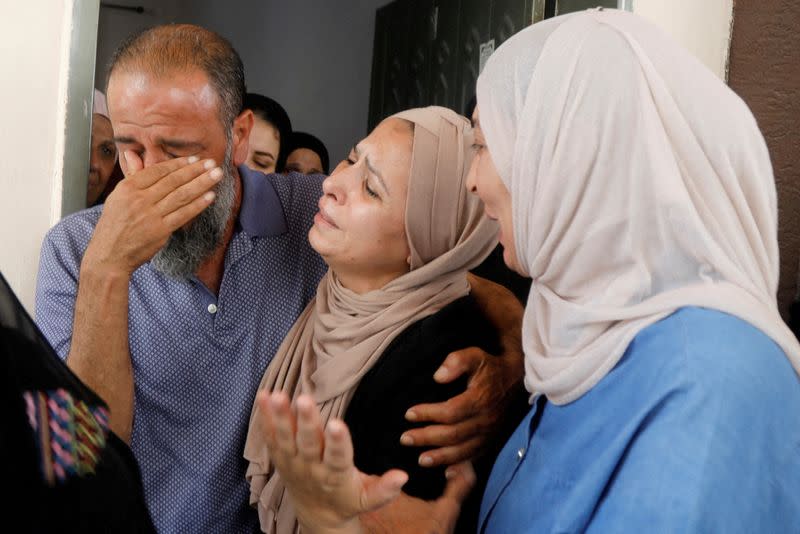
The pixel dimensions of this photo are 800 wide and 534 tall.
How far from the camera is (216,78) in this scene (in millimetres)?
1812

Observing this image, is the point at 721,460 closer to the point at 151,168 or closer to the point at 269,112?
the point at 151,168

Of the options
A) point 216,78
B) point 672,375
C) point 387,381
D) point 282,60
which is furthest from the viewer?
point 282,60

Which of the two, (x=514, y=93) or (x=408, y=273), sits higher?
(x=514, y=93)

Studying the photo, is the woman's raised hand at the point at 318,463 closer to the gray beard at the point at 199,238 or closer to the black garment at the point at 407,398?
the black garment at the point at 407,398

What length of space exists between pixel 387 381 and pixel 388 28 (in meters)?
2.88

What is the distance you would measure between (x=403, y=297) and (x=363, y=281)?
88 millimetres

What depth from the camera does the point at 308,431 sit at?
1004 millimetres

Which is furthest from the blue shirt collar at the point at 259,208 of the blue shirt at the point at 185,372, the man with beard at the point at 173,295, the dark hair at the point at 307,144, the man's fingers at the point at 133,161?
the dark hair at the point at 307,144

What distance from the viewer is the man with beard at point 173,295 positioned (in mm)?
1599

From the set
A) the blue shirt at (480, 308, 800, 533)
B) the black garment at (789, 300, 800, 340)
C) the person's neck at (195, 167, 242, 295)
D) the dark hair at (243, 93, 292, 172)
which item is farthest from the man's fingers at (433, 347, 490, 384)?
the dark hair at (243, 93, 292, 172)

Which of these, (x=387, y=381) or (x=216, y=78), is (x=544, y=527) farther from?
(x=216, y=78)

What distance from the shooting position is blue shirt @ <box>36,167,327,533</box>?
1661 millimetres

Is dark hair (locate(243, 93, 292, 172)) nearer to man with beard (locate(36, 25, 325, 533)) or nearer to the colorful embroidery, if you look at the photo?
man with beard (locate(36, 25, 325, 533))

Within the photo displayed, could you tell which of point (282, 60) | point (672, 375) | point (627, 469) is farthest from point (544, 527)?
point (282, 60)
